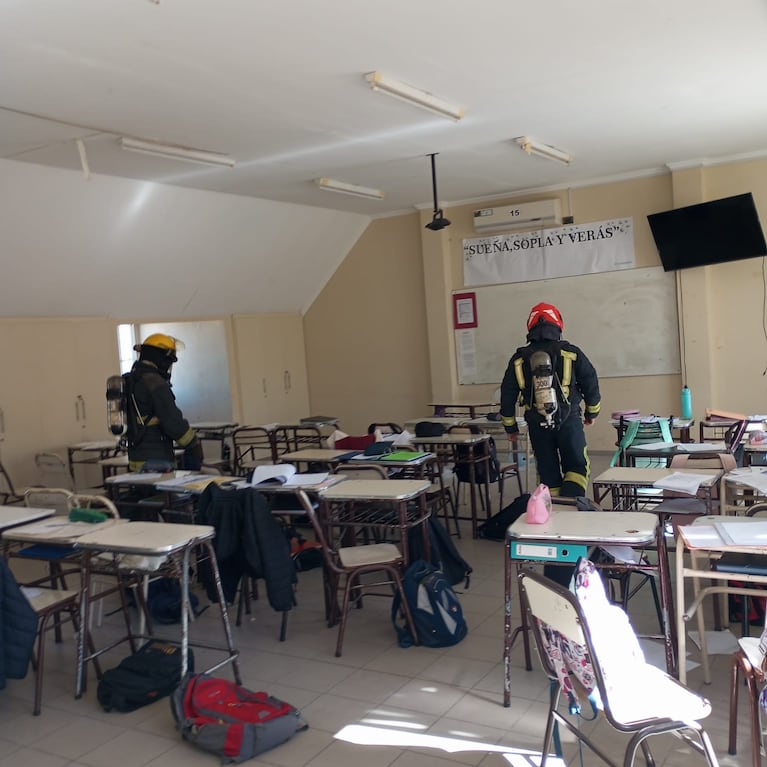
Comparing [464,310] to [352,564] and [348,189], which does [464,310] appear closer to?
[348,189]

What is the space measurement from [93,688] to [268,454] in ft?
19.0

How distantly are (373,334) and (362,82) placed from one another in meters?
5.25

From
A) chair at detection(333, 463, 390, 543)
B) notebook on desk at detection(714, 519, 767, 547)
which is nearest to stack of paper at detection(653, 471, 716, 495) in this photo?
notebook on desk at detection(714, 519, 767, 547)

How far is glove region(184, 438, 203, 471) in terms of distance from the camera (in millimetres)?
5283

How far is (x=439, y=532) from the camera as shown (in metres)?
4.37

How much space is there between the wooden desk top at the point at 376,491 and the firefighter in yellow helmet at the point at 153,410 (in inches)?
59.5

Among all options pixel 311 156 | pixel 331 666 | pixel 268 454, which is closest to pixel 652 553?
pixel 331 666

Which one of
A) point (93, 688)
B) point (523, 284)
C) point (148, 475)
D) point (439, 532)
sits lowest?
point (93, 688)

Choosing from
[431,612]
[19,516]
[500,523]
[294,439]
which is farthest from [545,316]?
[294,439]

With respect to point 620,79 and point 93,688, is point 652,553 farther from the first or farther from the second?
point 93,688

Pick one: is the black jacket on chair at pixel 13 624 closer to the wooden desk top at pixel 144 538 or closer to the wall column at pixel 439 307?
the wooden desk top at pixel 144 538

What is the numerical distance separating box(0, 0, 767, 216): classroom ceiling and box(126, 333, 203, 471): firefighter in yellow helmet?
1.54m

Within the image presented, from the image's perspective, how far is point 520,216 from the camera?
328 inches

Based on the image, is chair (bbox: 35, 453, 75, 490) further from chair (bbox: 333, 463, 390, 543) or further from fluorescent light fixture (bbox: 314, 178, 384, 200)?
fluorescent light fixture (bbox: 314, 178, 384, 200)
